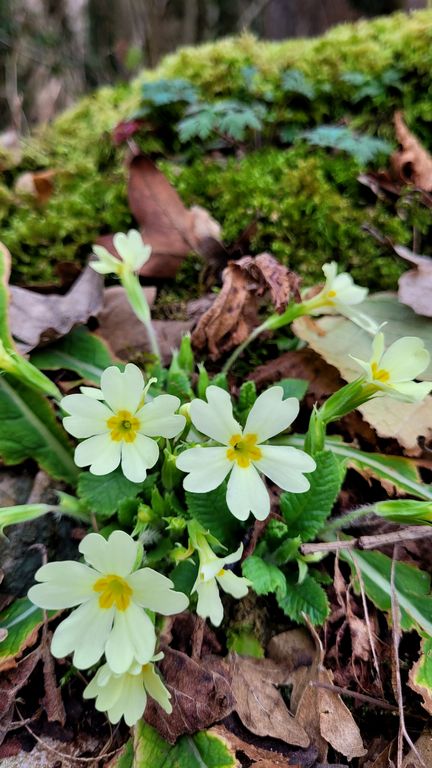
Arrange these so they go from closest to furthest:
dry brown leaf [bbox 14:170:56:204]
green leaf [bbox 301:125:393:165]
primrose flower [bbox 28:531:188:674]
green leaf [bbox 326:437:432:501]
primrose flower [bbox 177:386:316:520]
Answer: primrose flower [bbox 28:531:188:674] < primrose flower [bbox 177:386:316:520] < green leaf [bbox 326:437:432:501] < green leaf [bbox 301:125:393:165] < dry brown leaf [bbox 14:170:56:204]

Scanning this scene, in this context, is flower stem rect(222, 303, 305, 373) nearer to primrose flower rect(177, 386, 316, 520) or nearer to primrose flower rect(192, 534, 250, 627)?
primrose flower rect(177, 386, 316, 520)

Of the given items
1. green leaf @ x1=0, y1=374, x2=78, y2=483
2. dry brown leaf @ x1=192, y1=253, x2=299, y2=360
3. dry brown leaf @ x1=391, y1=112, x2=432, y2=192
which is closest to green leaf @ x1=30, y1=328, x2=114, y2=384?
green leaf @ x1=0, y1=374, x2=78, y2=483

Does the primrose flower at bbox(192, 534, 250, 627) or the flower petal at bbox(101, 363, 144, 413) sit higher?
the flower petal at bbox(101, 363, 144, 413)

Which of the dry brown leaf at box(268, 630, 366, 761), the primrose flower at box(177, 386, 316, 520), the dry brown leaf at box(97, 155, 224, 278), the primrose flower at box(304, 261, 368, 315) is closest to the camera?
the primrose flower at box(177, 386, 316, 520)

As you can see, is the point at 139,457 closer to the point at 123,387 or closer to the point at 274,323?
the point at 123,387

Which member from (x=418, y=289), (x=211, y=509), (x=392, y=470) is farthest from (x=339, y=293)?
(x=211, y=509)
